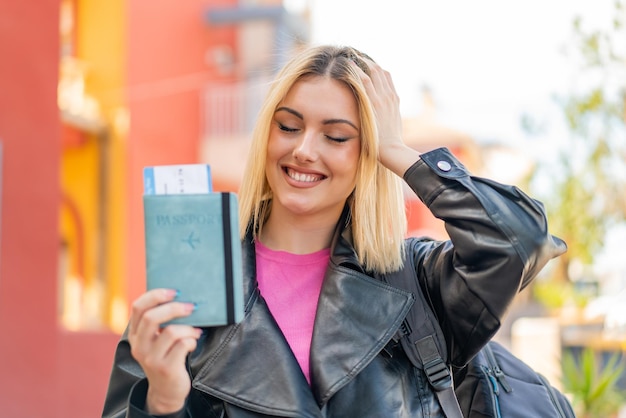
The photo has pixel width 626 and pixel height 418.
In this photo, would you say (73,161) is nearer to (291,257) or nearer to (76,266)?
(76,266)

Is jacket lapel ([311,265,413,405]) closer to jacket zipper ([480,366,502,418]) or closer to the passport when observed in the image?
jacket zipper ([480,366,502,418])

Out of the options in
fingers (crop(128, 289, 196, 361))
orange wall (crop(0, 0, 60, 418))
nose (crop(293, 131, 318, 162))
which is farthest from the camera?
orange wall (crop(0, 0, 60, 418))

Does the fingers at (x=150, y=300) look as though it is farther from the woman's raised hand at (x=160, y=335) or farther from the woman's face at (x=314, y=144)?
the woman's face at (x=314, y=144)

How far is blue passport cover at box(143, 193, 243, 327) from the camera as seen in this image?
5.72ft

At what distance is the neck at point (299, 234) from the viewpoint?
7.93ft

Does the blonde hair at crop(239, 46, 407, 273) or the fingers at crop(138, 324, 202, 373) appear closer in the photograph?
the fingers at crop(138, 324, 202, 373)

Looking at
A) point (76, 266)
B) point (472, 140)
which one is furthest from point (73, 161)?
point (472, 140)

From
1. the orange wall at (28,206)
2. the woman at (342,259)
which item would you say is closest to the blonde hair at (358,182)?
the woman at (342,259)

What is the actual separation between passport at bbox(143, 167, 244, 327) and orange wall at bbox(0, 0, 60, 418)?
4.95m

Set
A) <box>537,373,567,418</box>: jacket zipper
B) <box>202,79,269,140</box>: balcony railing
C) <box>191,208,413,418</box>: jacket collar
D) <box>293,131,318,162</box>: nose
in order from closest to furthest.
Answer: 1. <box>191,208,413,418</box>: jacket collar
2. <box>293,131,318,162</box>: nose
3. <box>537,373,567,418</box>: jacket zipper
4. <box>202,79,269,140</box>: balcony railing

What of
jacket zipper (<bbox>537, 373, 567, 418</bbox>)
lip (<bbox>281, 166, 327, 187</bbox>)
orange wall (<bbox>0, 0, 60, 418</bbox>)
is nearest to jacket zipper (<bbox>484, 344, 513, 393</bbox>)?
jacket zipper (<bbox>537, 373, 567, 418</bbox>)

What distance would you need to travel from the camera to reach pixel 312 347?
2.19 m

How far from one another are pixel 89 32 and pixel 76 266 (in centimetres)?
316

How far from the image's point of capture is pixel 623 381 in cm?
902
